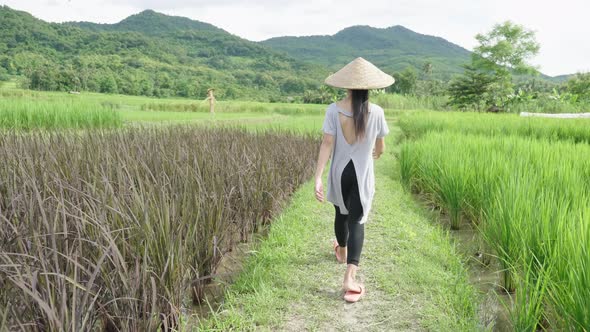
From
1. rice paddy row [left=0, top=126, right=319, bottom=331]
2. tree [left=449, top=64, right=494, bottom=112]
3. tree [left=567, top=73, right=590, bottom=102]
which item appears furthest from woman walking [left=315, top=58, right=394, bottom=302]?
tree [left=567, top=73, right=590, bottom=102]

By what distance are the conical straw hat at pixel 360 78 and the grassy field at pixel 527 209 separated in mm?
1196

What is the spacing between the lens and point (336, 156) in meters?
2.51

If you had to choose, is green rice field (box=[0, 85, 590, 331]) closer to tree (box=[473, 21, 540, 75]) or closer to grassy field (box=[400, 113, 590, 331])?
grassy field (box=[400, 113, 590, 331])

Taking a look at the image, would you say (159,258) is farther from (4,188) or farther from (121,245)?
(4,188)

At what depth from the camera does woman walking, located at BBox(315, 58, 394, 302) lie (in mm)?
2357

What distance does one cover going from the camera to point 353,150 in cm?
245

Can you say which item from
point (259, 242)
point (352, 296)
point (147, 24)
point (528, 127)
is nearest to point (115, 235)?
point (352, 296)

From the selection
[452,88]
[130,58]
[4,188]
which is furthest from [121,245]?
[130,58]

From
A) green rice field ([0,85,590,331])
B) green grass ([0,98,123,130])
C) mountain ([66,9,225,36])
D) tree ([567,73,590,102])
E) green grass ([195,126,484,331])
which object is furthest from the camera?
mountain ([66,9,225,36])

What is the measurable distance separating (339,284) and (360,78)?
51.9 inches

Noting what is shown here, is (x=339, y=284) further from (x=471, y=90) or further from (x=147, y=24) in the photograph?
(x=147, y=24)

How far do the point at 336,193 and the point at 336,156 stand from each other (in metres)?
0.24

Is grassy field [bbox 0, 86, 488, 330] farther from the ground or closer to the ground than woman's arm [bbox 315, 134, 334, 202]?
closer to the ground

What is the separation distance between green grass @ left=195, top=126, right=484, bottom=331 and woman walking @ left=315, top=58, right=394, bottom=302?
0.19m
